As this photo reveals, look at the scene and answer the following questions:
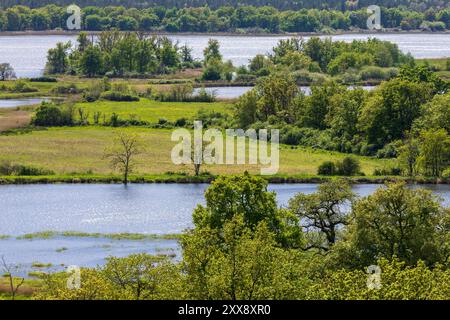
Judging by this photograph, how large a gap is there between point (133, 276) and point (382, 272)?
966 centimetres

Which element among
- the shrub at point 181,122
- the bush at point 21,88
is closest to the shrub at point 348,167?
the shrub at point 181,122

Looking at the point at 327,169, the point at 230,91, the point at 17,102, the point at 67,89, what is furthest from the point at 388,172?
the point at 230,91

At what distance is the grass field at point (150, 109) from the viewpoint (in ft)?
408

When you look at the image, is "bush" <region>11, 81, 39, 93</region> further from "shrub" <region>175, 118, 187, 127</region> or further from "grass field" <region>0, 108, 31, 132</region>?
"shrub" <region>175, 118, 187, 127</region>

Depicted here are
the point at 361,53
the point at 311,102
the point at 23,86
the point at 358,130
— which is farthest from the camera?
the point at 361,53

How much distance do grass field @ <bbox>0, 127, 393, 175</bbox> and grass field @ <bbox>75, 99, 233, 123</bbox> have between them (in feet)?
31.6

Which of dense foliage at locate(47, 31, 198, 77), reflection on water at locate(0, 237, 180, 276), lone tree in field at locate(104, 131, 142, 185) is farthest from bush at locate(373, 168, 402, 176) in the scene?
dense foliage at locate(47, 31, 198, 77)

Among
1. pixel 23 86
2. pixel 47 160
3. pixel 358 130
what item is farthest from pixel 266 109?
pixel 23 86

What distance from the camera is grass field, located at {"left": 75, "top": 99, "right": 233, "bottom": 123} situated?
408ft

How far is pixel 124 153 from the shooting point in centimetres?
9800

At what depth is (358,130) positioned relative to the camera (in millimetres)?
110750

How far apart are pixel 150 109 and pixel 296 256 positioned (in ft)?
280
